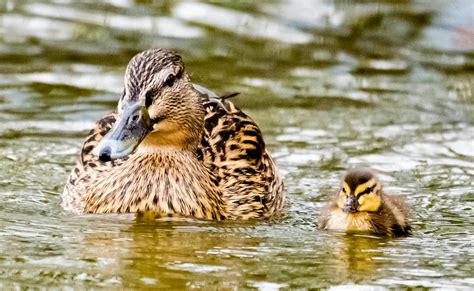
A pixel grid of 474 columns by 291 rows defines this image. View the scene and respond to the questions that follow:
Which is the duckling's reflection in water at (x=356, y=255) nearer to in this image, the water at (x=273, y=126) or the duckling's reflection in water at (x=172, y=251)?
the water at (x=273, y=126)

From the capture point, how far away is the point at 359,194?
304 inches

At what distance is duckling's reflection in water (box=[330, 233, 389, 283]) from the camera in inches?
260

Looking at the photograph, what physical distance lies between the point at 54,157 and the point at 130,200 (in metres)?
1.66

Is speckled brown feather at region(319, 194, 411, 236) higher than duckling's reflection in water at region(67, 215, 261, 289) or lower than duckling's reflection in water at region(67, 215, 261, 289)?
higher

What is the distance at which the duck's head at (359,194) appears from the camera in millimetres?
7670

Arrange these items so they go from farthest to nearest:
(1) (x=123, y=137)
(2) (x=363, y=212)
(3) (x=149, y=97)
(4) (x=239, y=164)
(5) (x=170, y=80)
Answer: (4) (x=239, y=164) < (2) (x=363, y=212) < (5) (x=170, y=80) < (3) (x=149, y=97) < (1) (x=123, y=137)

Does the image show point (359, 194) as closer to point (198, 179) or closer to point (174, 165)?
point (198, 179)

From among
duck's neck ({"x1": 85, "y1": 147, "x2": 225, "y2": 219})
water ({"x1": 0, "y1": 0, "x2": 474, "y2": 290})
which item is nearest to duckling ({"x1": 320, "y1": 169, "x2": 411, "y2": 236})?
water ({"x1": 0, "y1": 0, "x2": 474, "y2": 290})

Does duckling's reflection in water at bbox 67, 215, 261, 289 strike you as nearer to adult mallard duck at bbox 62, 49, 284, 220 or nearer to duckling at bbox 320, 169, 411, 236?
adult mallard duck at bbox 62, 49, 284, 220

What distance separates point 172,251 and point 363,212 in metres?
1.31

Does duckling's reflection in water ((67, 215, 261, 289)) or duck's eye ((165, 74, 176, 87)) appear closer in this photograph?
duckling's reflection in water ((67, 215, 261, 289))

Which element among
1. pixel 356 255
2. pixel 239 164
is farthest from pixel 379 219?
pixel 239 164

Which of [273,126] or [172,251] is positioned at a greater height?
[273,126]

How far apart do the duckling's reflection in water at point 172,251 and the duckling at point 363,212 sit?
1.70 ft
